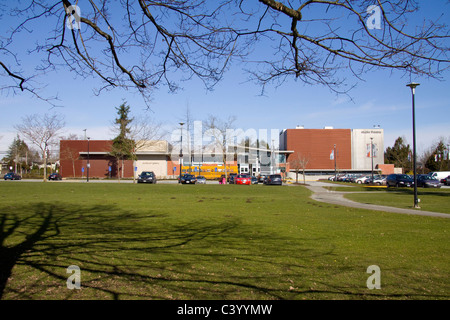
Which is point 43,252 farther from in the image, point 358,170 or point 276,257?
point 358,170

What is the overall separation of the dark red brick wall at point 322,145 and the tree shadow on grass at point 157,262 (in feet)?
250

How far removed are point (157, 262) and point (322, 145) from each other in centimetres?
8255

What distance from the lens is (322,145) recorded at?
84.1 m

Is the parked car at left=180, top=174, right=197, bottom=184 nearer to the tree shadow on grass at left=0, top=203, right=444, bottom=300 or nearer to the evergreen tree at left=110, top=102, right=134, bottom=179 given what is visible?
the evergreen tree at left=110, top=102, right=134, bottom=179

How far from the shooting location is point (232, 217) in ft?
41.9

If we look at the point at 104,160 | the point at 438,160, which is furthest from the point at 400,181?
the point at 104,160

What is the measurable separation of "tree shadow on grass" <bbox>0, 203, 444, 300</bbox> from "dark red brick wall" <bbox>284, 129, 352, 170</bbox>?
7626 centimetres

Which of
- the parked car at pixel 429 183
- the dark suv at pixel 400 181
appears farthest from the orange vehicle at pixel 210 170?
the parked car at pixel 429 183

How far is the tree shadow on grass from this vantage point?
458 cm
